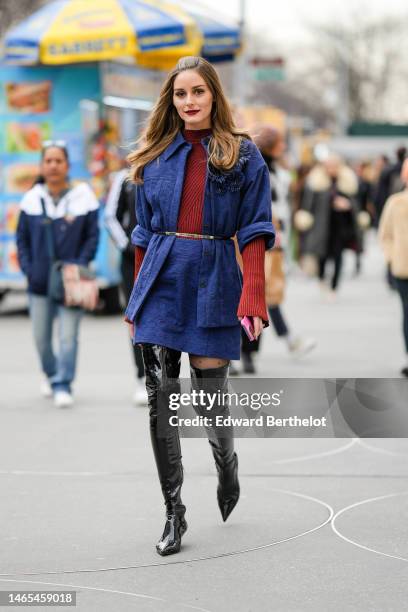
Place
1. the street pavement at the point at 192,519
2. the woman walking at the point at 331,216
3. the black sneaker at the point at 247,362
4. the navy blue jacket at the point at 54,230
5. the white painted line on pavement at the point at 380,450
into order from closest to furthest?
1. the street pavement at the point at 192,519
2. the white painted line on pavement at the point at 380,450
3. the navy blue jacket at the point at 54,230
4. the black sneaker at the point at 247,362
5. the woman walking at the point at 331,216

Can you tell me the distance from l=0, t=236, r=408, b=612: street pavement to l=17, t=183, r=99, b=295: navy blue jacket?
953 millimetres

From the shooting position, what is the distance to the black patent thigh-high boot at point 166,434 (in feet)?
15.6

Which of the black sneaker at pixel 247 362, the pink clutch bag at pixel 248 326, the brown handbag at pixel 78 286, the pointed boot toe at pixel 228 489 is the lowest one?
the black sneaker at pixel 247 362

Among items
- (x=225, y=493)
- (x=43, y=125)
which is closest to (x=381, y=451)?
(x=225, y=493)

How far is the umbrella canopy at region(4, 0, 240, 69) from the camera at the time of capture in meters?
13.0

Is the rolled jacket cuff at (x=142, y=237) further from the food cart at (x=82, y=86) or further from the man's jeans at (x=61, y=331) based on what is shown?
the food cart at (x=82, y=86)

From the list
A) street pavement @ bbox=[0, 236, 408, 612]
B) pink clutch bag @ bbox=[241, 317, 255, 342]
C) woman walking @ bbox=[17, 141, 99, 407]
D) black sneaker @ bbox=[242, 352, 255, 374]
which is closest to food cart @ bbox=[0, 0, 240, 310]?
black sneaker @ bbox=[242, 352, 255, 374]

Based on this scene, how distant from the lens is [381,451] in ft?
21.8

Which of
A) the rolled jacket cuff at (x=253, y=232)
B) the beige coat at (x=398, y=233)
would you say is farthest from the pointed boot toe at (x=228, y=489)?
the beige coat at (x=398, y=233)

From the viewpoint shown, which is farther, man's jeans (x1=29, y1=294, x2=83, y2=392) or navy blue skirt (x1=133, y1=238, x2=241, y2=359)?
man's jeans (x1=29, y1=294, x2=83, y2=392)

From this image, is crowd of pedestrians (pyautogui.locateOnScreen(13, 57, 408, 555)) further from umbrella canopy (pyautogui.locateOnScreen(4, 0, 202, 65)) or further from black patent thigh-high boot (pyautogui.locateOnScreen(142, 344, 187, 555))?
umbrella canopy (pyautogui.locateOnScreen(4, 0, 202, 65))

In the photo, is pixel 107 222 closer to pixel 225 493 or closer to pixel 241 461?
pixel 241 461

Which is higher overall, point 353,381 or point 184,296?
point 184,296

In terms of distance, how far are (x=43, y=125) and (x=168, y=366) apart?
9.43 m
